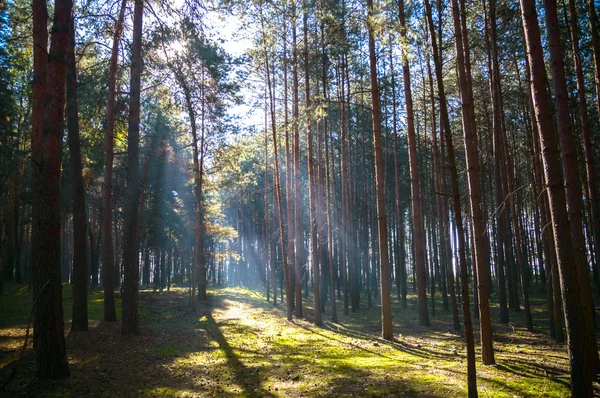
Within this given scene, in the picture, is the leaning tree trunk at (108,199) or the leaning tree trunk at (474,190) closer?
the leaning tree trunk at (474,190)

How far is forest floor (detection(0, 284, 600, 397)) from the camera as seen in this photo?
20.6 feet

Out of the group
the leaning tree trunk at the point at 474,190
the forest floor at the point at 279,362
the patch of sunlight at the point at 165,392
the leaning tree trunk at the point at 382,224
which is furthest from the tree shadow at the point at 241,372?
the leaning tree trunk at the point at 382,224

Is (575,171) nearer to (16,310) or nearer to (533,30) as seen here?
(533,30)

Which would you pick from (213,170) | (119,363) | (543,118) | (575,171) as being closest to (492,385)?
(575,171)

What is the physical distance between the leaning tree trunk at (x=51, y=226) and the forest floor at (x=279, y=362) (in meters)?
0.50

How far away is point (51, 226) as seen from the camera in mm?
6582

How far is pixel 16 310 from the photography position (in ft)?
49.0

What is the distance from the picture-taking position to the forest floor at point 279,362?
247 inches

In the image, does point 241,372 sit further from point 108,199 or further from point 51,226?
point 108,199

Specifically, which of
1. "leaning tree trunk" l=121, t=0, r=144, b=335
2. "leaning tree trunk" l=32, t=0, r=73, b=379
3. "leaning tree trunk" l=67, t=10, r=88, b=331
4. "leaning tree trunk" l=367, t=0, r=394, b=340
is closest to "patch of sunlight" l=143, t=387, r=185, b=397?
"leaning tree trunk" l=32, t=0, r=73, b=379

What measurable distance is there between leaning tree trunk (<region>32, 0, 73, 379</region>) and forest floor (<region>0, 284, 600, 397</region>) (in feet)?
1.65

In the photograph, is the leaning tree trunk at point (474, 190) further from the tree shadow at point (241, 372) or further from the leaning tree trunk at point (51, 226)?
the leaning tree trunk at point (51, 226)

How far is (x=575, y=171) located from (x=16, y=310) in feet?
60.8

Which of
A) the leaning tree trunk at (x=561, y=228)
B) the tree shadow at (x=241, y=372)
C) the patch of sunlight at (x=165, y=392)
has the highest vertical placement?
the leaning tree trunk at (x=561, y=228)
